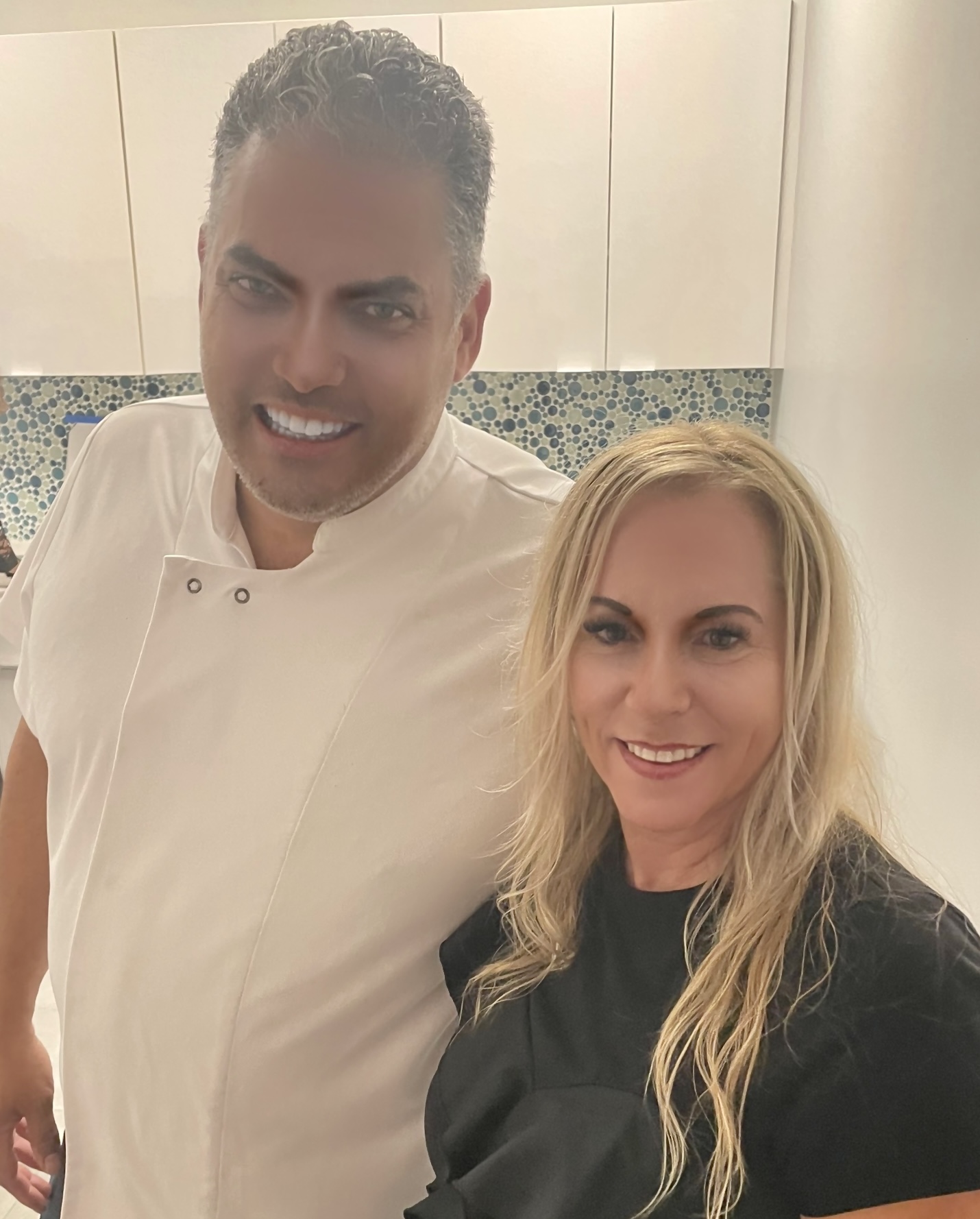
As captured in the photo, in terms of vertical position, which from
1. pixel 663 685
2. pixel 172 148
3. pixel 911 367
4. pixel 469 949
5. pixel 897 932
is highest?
pixel 172 148

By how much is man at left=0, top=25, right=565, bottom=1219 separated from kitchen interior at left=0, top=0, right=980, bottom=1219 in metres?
1.02

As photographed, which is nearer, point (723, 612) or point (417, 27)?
point (723, 612)

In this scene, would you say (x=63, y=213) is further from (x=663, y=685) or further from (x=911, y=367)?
(x=663, y=685)

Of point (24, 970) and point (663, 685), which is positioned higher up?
point (663, 685)

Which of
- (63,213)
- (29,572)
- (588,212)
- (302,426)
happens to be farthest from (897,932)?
(63,213)

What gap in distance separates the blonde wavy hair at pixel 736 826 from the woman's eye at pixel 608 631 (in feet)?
0.05

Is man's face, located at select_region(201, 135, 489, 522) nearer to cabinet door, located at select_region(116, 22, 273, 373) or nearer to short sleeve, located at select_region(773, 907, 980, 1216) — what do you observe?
short sleeve, located at select_region(773, 907, 980, 1216)

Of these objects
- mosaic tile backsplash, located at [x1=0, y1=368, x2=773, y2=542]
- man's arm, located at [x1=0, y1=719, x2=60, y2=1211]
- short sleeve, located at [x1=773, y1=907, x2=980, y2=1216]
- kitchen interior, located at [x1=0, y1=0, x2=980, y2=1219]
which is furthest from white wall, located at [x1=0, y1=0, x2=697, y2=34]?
short sleeve, located at [x1=773, y1=907, x2=980, y2=1216]

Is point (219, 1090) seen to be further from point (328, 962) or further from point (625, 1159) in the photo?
point (625, 1159)

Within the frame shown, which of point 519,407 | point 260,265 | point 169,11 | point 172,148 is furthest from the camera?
point 519,407

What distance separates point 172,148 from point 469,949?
2422mm

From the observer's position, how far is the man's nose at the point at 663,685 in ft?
2.45

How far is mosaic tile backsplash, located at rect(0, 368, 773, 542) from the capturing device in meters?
2.86

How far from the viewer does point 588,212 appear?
8.08 ft
